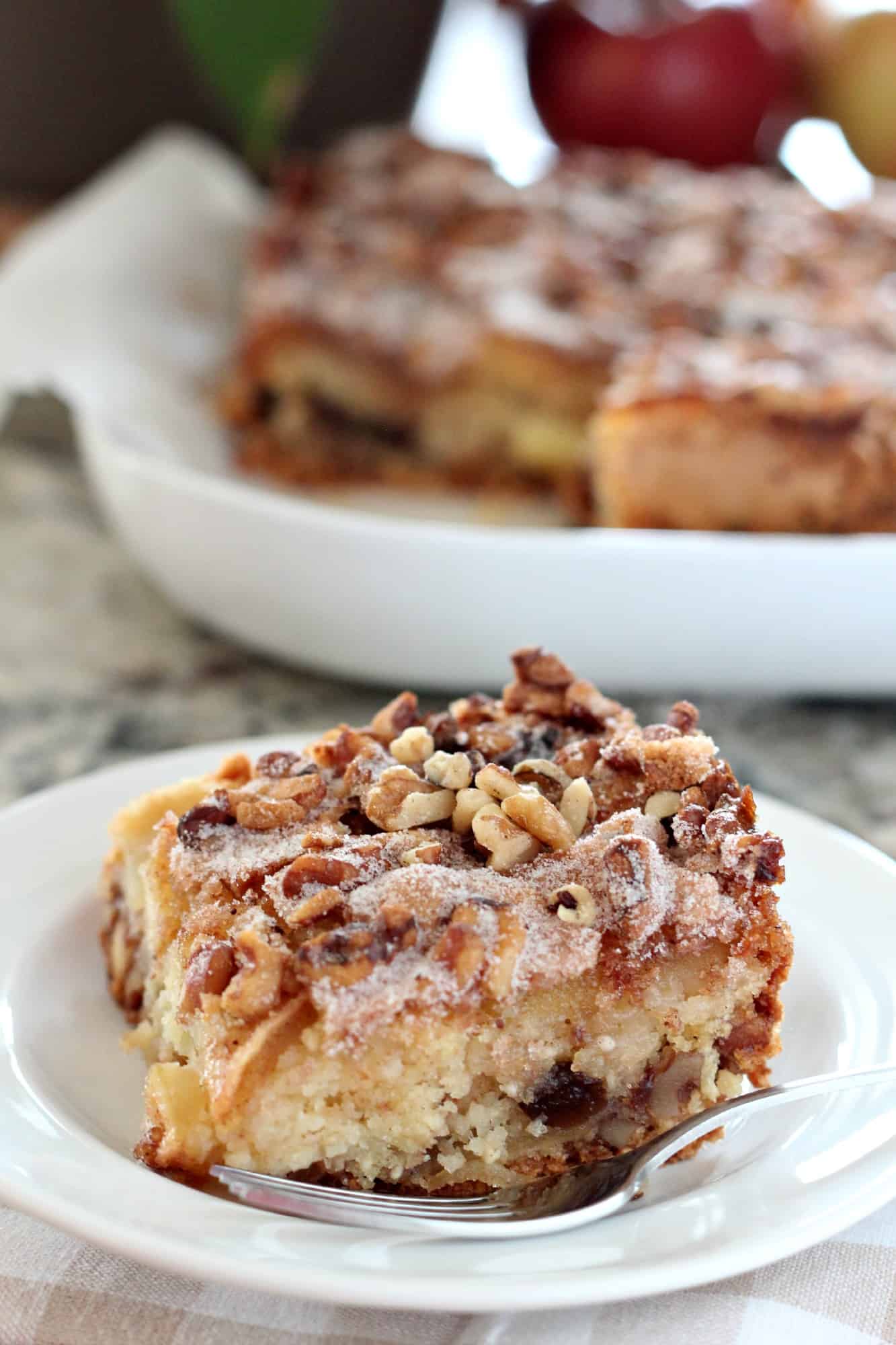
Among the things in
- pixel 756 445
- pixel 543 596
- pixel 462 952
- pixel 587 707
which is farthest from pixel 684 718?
pixel 756 445

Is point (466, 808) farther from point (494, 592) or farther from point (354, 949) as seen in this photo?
point (494, 592)

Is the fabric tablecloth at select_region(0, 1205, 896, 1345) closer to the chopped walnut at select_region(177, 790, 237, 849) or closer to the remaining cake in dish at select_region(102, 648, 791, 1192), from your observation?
the remaining cake in dish at select_region(102, 648, 791, 1192)

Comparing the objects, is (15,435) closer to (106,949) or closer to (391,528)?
(391,528)

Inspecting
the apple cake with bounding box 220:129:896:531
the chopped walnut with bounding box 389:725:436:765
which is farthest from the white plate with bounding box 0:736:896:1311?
the apple cake with bounding box 220:129:896:531

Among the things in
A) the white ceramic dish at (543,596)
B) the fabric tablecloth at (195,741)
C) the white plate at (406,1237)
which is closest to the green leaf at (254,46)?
the fabric tablecloth at (195,741)

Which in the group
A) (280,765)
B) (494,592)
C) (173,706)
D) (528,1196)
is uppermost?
(280,765)
